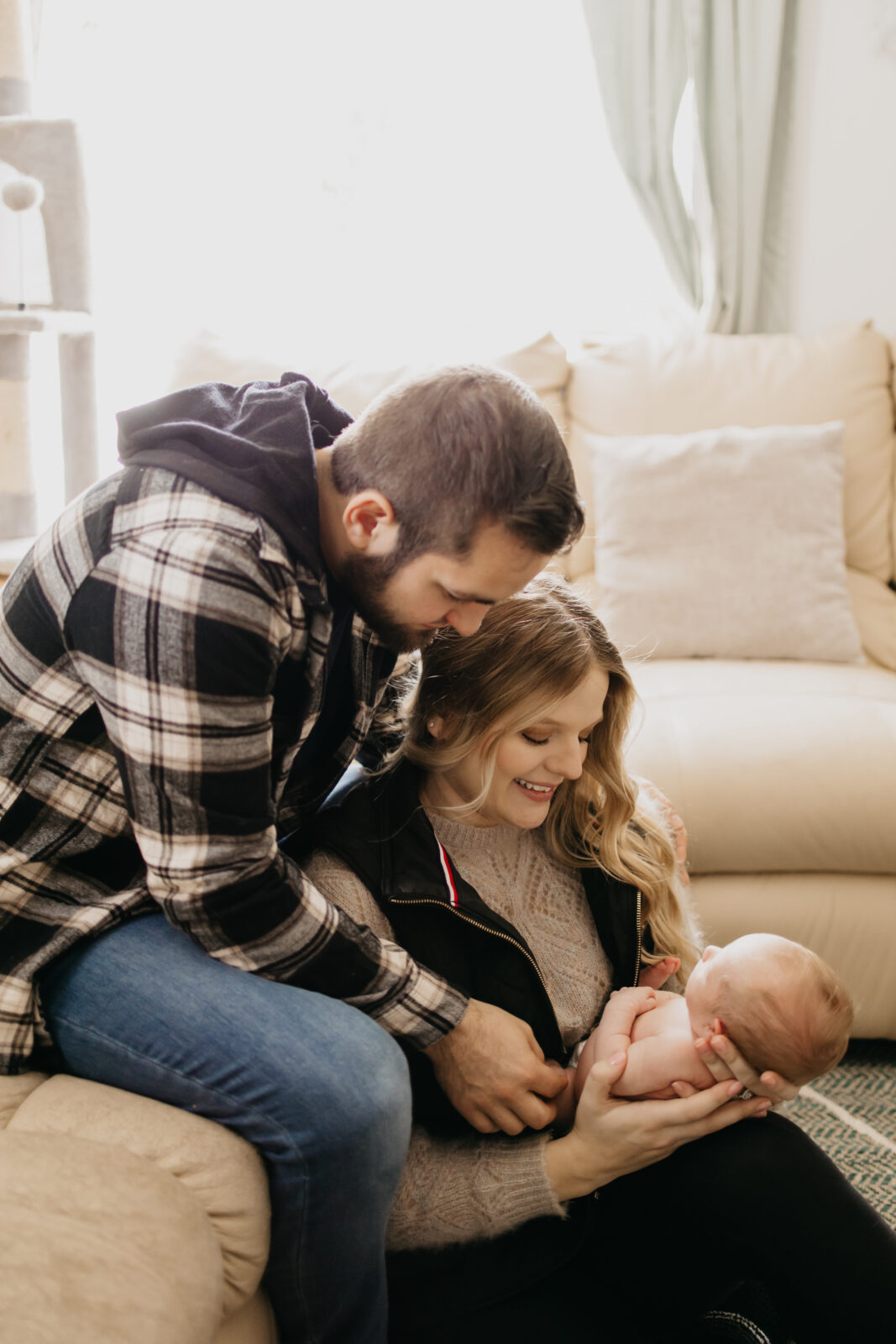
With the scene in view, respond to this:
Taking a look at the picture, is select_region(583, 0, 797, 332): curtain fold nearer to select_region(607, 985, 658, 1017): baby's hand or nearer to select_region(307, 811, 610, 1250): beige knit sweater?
select_region(307, 811, 610, 1250): beige knit sweater

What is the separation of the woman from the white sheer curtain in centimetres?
198

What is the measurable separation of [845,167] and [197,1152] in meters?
2.98

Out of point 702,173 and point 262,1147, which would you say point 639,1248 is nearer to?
point 262,1147

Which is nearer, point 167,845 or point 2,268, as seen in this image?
point 167,845

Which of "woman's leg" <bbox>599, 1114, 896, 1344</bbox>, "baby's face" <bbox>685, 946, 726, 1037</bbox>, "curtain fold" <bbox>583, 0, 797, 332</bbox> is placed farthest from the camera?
"curtain fold" <bbox>583, 0, 797, 332</bbox>

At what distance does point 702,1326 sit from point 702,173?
2.71 metres

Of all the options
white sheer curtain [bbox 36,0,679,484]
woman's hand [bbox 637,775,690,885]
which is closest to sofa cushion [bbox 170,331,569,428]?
white sheer curtain [bbox 36,0,679,484]

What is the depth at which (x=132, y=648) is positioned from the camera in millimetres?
946

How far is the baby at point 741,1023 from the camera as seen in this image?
1087 mm

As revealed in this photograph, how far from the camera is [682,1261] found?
1120 millimetres

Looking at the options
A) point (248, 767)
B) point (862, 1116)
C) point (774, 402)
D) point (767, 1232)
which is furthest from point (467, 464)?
point (774, 402)

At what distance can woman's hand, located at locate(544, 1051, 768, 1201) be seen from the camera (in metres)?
1.09

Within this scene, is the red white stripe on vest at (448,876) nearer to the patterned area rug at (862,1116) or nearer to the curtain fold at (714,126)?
the patterned area rug at (862,1116)

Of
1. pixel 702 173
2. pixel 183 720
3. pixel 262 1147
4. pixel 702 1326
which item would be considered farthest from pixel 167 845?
pixel 702 173
